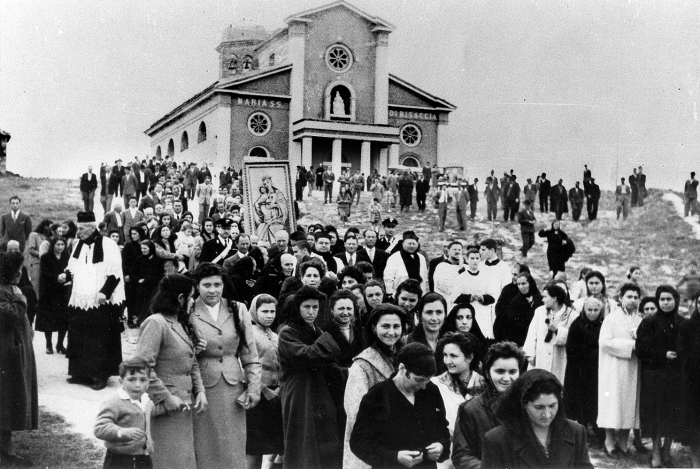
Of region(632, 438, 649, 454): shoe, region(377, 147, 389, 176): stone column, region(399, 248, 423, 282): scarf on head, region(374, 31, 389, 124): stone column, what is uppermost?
region(374, 31, 389, 124): stone column

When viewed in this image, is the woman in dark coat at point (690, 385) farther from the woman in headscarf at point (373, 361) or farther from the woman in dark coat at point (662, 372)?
the woman in headscarf at point (373, 361)

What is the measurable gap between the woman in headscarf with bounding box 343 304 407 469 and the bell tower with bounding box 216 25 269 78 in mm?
45018

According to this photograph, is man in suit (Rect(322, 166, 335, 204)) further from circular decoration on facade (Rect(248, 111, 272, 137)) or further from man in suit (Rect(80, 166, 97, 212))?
circular decoration on facade (Rect(248, 111, 272, 137))

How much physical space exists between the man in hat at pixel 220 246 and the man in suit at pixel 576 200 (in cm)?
1637

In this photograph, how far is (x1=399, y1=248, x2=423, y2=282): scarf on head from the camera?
35.4ft

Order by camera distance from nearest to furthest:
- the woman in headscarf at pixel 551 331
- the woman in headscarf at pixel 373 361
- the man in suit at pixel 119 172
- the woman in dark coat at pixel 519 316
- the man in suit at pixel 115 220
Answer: the woman in headscarf at pixel 373 361 → the woman in headscarf at pixel 551 331 → the woman in dark coat at pixel 519 316 → the man in suit at pixel 115 220 → the man in suit at pixel 119 172

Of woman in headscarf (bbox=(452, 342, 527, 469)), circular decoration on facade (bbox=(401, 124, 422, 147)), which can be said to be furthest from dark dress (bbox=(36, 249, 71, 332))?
circular decoration on facade (bbox=(401, 124, 422, 147))

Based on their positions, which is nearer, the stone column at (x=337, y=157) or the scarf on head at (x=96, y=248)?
the scarf on head at (x=96, y=248)

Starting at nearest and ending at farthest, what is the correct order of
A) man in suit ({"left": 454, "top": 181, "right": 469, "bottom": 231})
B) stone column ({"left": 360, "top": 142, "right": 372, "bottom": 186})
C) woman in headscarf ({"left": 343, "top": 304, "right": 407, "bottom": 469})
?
woman in headscarf ({"left": 343, "top": 304, "right": 407, "bottom": 469}) < man in suit ({"left": 454, "top": 181, "right": 469, "bottom": 231}) < stone column ({"left": 360, "top": 142, "right": 372, "bottom": 186})

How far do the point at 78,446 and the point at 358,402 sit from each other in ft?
12.0

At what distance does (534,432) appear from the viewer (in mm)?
4117

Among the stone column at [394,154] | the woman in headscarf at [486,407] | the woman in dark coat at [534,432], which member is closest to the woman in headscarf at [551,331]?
the woman in headscarf at [486,407]

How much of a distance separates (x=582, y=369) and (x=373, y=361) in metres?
4.07

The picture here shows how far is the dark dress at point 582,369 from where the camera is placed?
852cm
